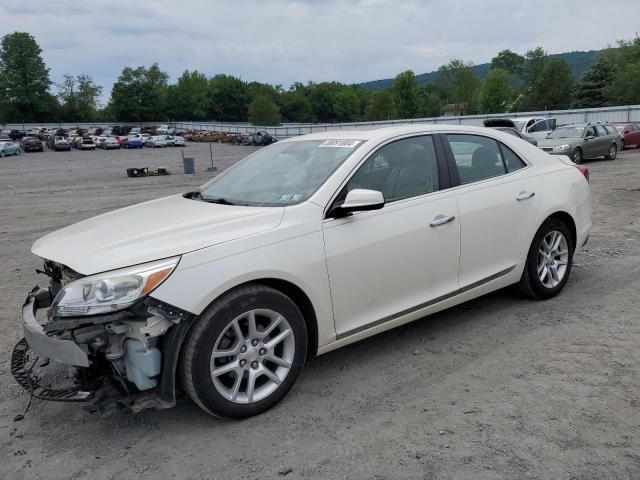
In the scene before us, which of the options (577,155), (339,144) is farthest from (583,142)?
(339,144)

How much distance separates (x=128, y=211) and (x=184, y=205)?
463 millimetres

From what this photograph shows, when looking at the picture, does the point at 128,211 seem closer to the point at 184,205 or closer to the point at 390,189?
the point at 184,205

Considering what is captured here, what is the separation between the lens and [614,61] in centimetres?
9662

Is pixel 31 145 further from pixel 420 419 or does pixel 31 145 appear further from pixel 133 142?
pixel 420 419

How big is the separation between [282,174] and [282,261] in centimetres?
102

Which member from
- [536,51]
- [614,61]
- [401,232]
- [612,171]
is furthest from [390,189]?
[536,51]

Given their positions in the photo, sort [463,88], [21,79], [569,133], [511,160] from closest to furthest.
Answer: [511,160], [569,133], [21,79], [463,88]

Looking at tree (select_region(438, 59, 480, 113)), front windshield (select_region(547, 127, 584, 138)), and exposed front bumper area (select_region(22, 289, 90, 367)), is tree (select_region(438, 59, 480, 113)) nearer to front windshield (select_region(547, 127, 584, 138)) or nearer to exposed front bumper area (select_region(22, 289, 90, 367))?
front windshield (select_region(547, 127, 584, 138))

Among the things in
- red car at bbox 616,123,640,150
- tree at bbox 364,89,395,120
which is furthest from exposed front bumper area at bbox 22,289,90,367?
tree at bbox 364,89,395,120

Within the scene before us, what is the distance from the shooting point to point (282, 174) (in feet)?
13.5

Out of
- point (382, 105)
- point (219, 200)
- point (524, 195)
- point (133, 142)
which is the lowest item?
point (524, 195)

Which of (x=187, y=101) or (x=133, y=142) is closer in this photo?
(x=133, y=142)

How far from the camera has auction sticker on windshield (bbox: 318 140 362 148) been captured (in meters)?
4.04

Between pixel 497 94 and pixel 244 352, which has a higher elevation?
pixel 497 94
